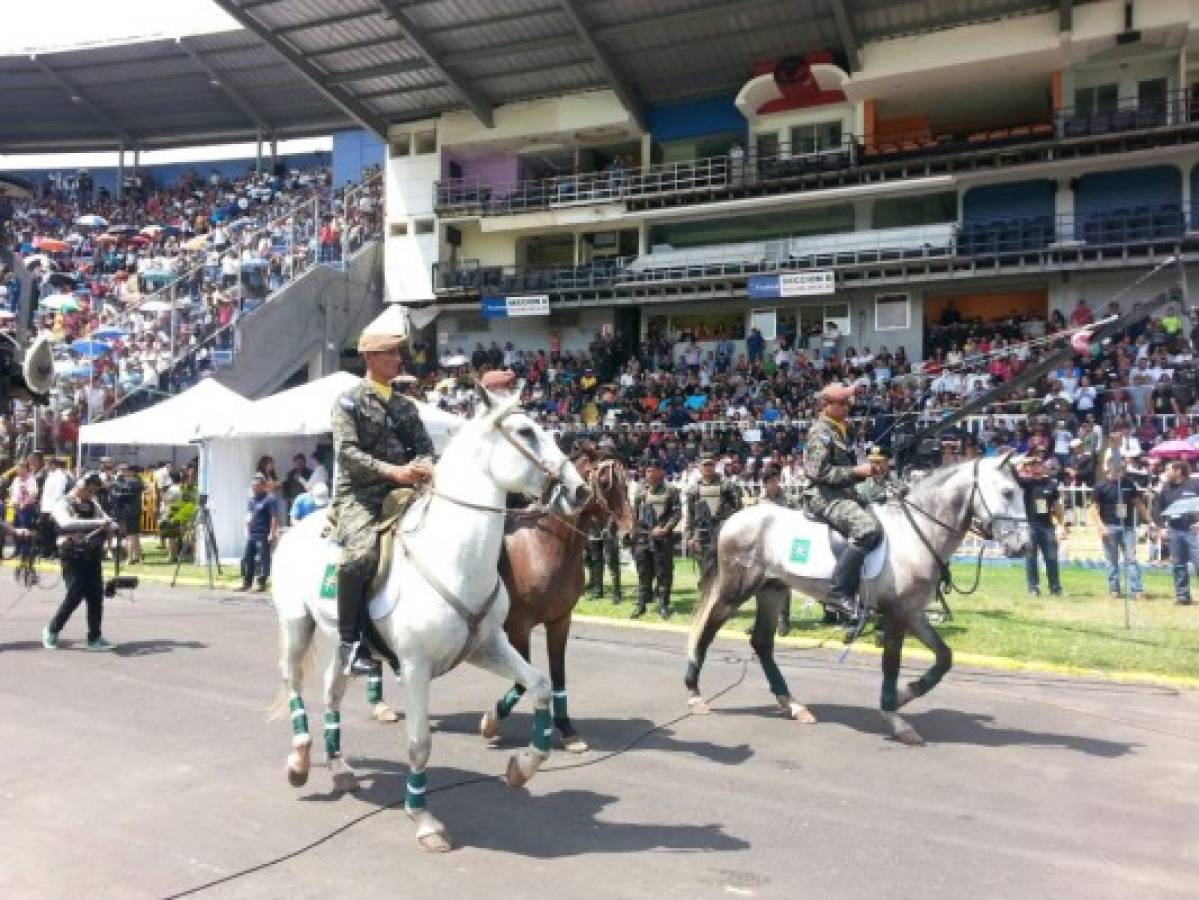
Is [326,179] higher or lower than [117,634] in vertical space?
higher

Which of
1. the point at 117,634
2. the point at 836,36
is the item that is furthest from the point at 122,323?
the point at 836,36

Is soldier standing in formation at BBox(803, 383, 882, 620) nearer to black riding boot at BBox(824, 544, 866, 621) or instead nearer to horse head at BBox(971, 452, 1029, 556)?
black riding boot at BBox(824, 544, 866, 621)

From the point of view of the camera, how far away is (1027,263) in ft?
90.0

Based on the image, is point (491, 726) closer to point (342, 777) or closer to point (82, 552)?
point (342, 777)

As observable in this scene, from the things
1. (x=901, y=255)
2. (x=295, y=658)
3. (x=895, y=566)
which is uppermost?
(x=901, y=255)

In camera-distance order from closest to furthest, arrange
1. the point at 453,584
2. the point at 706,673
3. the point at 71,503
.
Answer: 1. the point at 453,584
2. the point at 706,673
3. the point at 71,503

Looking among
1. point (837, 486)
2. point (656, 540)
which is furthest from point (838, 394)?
point (656, 540)

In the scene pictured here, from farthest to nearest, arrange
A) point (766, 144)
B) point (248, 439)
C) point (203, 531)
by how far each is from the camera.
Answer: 1. point (766, 144)
2. point (248, 439)
3. point (203, 531)

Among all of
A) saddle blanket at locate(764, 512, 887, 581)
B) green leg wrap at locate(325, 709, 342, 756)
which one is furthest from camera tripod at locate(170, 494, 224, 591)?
saddle blanket at locate(764, 512, 887, 581)

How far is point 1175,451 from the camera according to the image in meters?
14.5

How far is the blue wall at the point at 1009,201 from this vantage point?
29.0 metres

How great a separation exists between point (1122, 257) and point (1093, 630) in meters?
18.9

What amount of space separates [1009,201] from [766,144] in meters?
8.29

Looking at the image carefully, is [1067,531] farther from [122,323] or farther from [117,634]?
[122,323]
